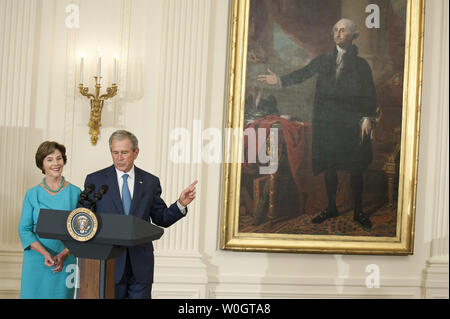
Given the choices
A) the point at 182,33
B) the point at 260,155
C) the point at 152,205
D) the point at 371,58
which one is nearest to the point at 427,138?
the point at 371,58

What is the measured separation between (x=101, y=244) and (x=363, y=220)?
3702 millimetres

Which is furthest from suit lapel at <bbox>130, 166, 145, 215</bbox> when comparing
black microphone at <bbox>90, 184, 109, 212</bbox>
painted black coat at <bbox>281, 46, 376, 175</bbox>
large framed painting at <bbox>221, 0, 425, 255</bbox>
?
painted black coat at <bbox>281, 46, 376, 175</bbox>

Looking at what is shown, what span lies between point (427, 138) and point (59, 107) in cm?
416

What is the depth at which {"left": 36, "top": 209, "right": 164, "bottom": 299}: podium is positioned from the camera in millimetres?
3506

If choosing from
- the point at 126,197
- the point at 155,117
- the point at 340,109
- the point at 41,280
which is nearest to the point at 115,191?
the point at 126,197

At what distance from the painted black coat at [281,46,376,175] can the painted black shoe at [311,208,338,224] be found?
1.54ft

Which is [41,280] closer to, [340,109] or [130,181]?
[130,181]

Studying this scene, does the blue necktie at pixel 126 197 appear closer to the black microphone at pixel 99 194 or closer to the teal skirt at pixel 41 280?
the black microphone at pixel 99 194

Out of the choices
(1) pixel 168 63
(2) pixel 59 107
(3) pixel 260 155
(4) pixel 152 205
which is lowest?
(4) pixel 152 205

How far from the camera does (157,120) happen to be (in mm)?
6059

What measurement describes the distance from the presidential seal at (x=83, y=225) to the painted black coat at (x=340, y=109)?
336 centimetres

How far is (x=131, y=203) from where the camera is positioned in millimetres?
4242

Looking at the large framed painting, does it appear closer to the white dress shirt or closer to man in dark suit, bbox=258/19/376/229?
man in dark suit, bbox=258/19/376/229

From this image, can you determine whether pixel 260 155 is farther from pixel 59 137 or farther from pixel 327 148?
pixel 59 137
